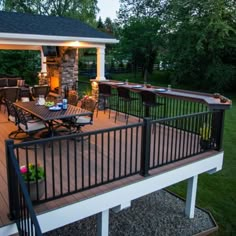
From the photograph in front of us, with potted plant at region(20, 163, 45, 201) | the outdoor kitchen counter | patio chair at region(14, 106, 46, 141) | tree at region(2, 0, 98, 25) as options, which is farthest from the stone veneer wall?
tree at region(2, 0, 98, 25)

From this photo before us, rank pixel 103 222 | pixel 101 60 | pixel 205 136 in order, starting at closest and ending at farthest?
pixel 103 222 < pixel 205 136 < pixel 101 60

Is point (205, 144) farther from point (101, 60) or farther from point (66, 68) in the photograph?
point (66, 68)

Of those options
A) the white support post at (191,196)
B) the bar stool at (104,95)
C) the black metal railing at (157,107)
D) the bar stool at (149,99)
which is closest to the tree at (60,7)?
the black metal railing at (157,107)

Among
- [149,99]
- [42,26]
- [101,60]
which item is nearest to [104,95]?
[101,60]

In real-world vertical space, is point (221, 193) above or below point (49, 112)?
below

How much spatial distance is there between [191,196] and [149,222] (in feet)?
3.13

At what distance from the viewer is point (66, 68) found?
1009cm

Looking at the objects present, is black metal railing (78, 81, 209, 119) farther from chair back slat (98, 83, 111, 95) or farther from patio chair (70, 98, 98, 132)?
patio chair (70, 98, 98, 132)

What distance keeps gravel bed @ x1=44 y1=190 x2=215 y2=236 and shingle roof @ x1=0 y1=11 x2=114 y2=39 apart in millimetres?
5089

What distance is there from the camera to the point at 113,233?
17.0 feet

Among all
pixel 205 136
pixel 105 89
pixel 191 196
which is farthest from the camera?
pixel 105 89

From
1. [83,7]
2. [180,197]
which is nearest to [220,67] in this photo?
[83,7]

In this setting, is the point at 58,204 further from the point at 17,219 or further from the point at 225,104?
the point at 225,104

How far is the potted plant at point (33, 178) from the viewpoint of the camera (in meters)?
3.26
